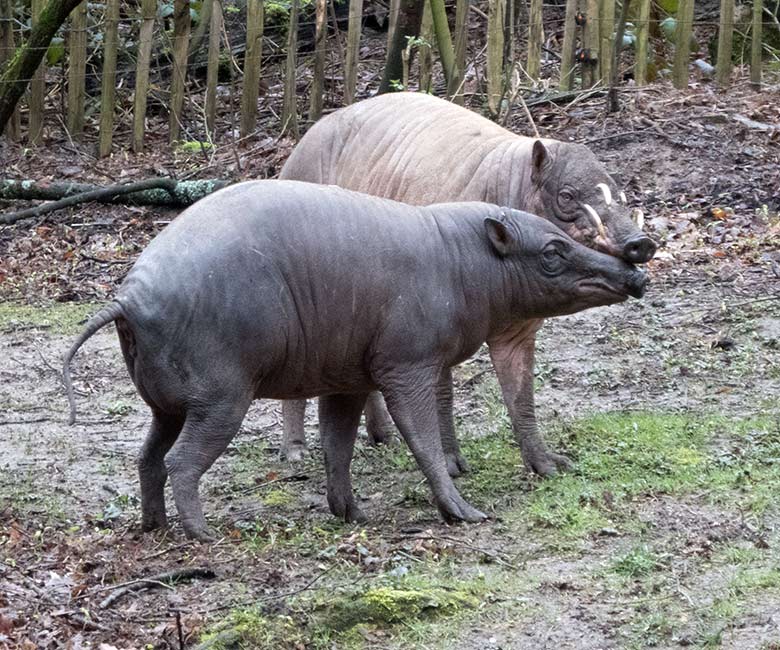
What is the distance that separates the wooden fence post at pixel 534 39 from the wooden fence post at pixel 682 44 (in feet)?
4.04

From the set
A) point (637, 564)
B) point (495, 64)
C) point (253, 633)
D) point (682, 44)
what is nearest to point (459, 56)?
point (495, 64)

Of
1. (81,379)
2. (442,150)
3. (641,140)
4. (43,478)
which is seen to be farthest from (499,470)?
(641,140)

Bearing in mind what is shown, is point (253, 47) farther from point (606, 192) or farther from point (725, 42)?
point (606, 192)

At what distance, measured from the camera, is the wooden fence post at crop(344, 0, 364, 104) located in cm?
1177

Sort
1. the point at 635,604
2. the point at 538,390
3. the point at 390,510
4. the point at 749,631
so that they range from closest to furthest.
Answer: the point at 749,631, the point at 635,604, the point at 390,510, the point at 538,390

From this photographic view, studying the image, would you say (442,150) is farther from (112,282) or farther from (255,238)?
(112,282)

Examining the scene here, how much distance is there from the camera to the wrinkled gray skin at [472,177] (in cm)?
700

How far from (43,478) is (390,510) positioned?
5.98 feet

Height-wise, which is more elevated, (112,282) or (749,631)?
(749,631)

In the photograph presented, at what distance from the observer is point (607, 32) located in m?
12.7

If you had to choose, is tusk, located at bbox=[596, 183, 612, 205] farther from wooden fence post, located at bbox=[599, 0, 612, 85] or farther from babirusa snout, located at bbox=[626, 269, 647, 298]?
wooden fence post, located at bbox=[599, 0, 612, 85]

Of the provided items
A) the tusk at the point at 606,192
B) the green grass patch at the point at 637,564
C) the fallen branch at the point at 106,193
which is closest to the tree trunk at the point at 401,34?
the fallen branch at the point at 106,193

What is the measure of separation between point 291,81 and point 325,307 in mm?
6691

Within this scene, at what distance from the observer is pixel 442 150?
769 cm
